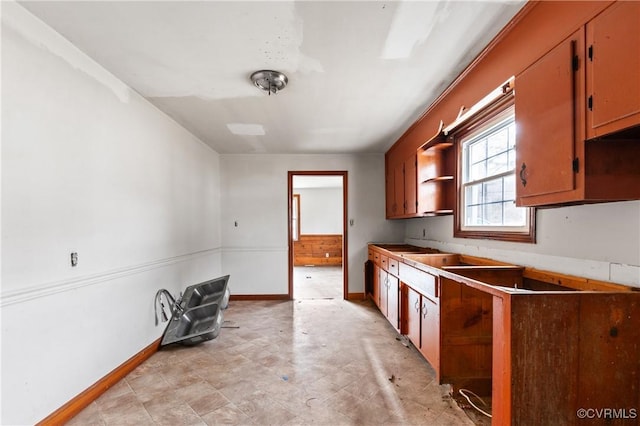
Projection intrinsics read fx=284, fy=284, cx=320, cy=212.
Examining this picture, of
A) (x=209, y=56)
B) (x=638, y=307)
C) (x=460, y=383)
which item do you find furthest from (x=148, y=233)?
(x=638, y=307)

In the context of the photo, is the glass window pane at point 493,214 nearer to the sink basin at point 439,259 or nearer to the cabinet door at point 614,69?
the sink basin at point 439,259

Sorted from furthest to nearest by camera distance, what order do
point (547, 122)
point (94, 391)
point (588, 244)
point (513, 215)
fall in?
point (513, 215) < point (94, 391) < point (588, 244) < point (547, 122)

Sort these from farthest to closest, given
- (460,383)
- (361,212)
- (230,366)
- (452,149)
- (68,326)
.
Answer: (361,212) < (452,149) < (230,366) < (460,383) < (68,326)

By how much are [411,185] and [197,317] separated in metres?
3.05

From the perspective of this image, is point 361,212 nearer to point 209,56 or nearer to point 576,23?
point 209,56

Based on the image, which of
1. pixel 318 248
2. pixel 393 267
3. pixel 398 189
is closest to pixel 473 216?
pixel 393 267

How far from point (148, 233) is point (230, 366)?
152 cm

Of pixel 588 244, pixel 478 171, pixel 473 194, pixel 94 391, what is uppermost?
pixel 478 171

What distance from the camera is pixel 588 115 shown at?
1.22 metres

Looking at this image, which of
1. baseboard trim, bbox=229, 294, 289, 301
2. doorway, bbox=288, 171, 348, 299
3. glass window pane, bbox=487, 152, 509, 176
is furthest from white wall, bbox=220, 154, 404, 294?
doorway, bbox=288, 171, 348, 299

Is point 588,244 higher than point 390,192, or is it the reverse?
point 390,192

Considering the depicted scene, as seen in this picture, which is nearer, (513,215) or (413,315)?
(513,215)

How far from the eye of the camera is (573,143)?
129 centimetres

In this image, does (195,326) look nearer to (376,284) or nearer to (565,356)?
(376,284)
